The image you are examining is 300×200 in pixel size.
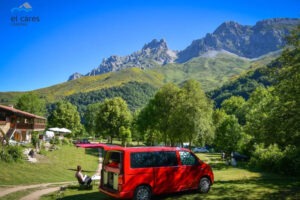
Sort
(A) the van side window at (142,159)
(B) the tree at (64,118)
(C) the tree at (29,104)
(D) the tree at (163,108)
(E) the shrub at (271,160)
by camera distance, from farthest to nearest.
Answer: (C) the tree at (29,104), (B) the tree at (64,118), (D) the tree at (163,108), (E) the shrub at (271,160), (A) the van side window at (142,159)

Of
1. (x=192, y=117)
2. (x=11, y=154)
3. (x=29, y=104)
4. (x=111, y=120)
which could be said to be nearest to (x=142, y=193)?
(x=11, y=154)

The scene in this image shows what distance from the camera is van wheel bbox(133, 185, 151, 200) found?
1080 centimetres

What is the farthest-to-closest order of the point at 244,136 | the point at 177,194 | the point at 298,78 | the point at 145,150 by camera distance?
the point at 244,136
the point at 298,78
the point at 177,194
the point at 145,150

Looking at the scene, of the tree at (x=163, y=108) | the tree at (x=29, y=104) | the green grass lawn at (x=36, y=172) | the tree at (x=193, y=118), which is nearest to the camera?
the green grass lawn at (x=36, y=172)

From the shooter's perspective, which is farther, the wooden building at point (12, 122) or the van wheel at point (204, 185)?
the wooden building at point (12, 122)

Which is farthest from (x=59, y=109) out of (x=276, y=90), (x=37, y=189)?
(x=276, y=90)

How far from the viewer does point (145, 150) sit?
11.4 m

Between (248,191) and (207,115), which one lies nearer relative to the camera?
(248,191)

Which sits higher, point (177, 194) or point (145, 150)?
point (145, 150)

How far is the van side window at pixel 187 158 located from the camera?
12.3 m

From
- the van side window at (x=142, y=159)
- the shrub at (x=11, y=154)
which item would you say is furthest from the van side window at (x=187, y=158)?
the shrub at (x=11, y=154)

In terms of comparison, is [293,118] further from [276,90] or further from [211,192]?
[211,192]

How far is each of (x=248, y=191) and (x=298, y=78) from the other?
6424 mm

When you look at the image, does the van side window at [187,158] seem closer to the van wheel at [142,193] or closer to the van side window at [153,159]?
the van side window at [153,159]
